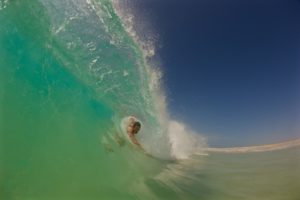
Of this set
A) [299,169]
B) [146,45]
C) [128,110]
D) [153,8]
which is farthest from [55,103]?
[299,169]

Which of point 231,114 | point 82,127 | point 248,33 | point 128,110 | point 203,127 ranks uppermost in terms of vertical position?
point 248,33

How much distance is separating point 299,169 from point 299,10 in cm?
121

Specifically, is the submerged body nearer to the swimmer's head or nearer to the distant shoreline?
the swimmer's head

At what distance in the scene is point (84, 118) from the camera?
3.03m

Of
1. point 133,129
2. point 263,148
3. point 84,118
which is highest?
point 263,148

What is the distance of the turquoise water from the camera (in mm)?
3004

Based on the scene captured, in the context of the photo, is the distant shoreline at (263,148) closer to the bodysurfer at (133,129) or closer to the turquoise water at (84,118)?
the turquoise water at (84,118)

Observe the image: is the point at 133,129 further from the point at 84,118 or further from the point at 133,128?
the point at 84,118

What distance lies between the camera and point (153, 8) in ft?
9.98

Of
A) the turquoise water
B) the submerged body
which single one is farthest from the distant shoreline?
the submerged body

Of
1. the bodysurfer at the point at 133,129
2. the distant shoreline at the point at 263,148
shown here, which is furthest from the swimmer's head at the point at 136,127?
the distant shoreline at the point at 263,148

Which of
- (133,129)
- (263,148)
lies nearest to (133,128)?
(133,129)

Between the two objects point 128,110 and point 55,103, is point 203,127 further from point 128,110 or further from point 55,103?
point 55,103

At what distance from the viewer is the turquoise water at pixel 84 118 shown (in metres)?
3.00
